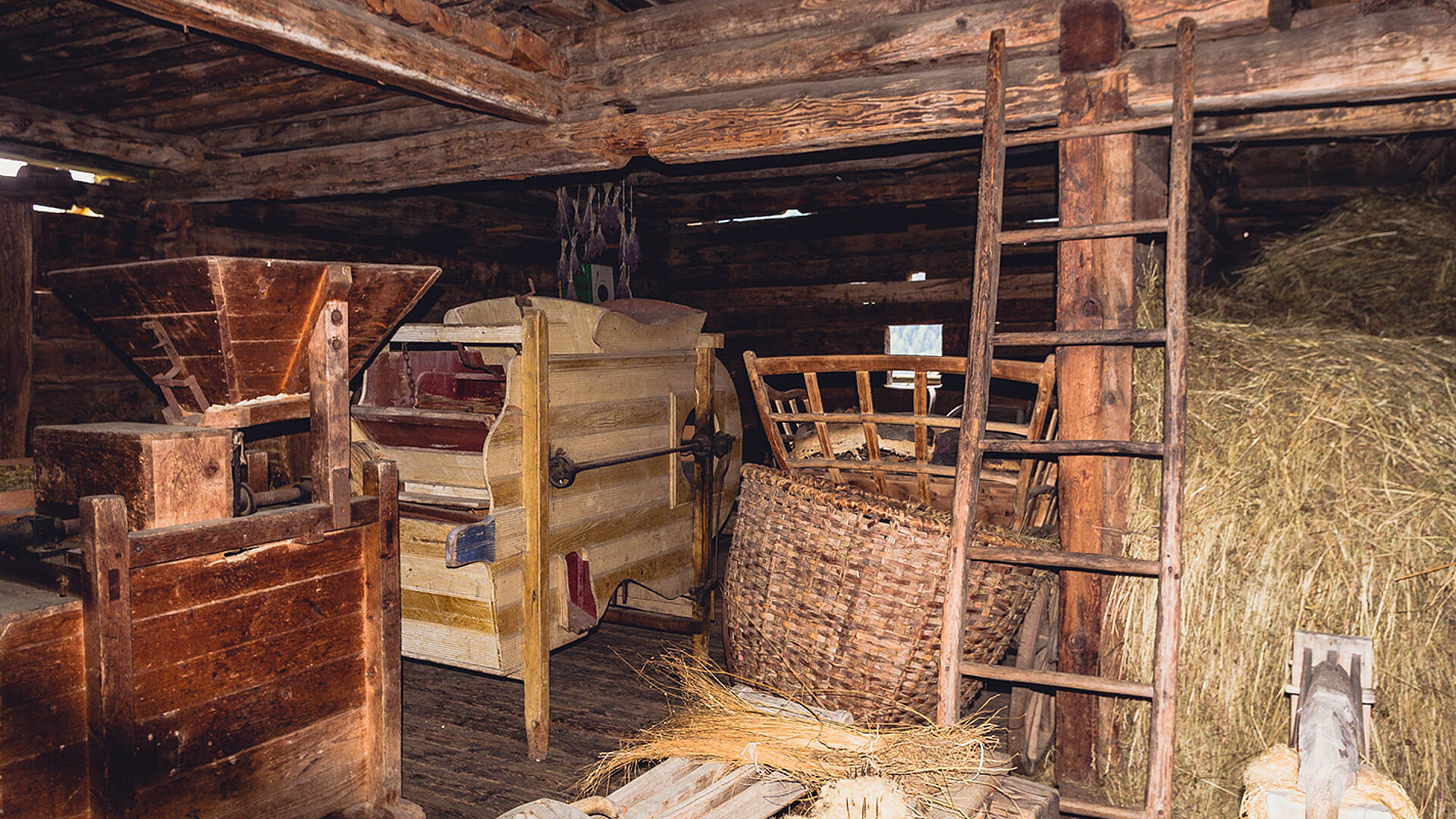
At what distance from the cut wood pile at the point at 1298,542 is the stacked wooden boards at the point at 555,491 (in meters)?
2.32

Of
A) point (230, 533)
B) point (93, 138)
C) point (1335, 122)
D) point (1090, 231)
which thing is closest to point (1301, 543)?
point (1090, 231)

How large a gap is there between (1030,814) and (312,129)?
540 centimetres

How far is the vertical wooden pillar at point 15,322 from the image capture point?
552 centimetres

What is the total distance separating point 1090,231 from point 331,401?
272 cm

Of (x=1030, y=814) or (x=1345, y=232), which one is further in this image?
(x=1345, y=232)

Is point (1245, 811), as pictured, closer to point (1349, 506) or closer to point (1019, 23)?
point (1349, 506)

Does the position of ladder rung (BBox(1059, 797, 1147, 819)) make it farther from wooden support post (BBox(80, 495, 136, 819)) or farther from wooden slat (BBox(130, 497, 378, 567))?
wooden support post (BBox(80, 495, 136, 819))

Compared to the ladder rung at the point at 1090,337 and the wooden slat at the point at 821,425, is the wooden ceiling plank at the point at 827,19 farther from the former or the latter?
the wooden slat at the point at 821,425

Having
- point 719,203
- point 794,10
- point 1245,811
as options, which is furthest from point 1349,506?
point 719,203

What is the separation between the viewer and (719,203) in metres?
8.66

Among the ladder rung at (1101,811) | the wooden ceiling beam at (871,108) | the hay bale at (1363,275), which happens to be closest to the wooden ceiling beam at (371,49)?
the wooden ceiling beam at (871,108)

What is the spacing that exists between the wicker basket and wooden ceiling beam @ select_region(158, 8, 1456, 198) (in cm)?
156

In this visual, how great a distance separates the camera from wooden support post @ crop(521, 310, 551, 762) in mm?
3877

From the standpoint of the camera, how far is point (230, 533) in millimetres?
2799
